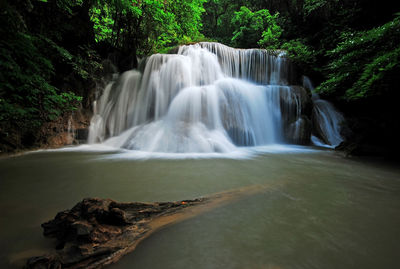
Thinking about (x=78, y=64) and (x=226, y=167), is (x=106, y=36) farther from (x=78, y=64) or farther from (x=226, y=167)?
(x=226, y=167)

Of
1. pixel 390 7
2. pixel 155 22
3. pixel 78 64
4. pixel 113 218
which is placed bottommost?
pixel 113 218

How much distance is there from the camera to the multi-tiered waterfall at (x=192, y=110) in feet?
20.0

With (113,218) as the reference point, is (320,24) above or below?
above

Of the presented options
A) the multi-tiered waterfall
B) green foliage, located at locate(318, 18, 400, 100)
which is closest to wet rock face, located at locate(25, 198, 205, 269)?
the multi-tiered waterfall

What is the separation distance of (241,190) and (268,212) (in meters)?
0.60

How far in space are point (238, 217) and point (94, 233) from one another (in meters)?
1.11

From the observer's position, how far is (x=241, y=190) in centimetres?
225

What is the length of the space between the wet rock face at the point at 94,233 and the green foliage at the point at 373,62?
17.0 ft

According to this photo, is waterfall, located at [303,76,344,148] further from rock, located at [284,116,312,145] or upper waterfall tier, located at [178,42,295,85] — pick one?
upper waterfall tier, located at [178,42,295,85]

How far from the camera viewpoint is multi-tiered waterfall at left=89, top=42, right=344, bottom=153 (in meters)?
6.11

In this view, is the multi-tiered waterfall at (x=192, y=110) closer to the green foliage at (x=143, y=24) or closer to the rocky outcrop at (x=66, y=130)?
the rocky outcrop at (x=66, y=130)

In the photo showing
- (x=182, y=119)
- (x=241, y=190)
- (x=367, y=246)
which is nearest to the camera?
(x=367, y=246)

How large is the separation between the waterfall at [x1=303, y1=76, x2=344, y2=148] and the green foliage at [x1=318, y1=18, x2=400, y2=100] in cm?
393

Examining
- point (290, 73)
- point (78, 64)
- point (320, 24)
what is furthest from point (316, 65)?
point (78, 64)
